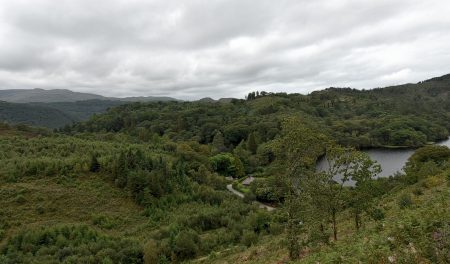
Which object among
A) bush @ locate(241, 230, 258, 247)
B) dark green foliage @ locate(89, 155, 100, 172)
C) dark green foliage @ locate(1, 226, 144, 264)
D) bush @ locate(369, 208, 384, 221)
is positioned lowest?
dark green foliage @ locate(1, 226, 144, 264)

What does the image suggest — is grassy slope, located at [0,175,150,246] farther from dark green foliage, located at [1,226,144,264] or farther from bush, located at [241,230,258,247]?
bush, located at [241,230,258,247]

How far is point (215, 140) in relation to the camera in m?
102

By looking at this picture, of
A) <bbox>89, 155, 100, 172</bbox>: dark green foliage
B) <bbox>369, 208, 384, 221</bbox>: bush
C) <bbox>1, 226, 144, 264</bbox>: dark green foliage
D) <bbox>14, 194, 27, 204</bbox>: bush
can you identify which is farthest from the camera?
<bbox>89, 155, 100, 172</bbox>: dark green foliage

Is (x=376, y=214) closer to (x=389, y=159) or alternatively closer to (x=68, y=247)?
(x=68, y=247)

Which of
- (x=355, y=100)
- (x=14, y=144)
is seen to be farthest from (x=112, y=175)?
(x=355, y=100)

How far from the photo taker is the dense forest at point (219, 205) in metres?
16.4

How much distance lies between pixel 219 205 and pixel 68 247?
21.7m

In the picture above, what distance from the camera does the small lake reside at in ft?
261

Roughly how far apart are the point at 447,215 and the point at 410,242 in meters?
2.46

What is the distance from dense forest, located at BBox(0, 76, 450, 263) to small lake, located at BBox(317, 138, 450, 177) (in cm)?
2513

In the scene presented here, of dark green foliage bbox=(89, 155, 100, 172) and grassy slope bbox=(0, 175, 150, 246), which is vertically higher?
dark green foliage bbox=(89, 155, 100, 172)

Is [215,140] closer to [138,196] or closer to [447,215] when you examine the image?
[138,196]

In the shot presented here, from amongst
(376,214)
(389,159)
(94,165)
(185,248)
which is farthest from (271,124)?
(376,214)

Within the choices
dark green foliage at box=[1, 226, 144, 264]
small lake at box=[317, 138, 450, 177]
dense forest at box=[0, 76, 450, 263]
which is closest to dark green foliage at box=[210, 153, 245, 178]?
dense forest at box=[0, 76, 450, 263]
